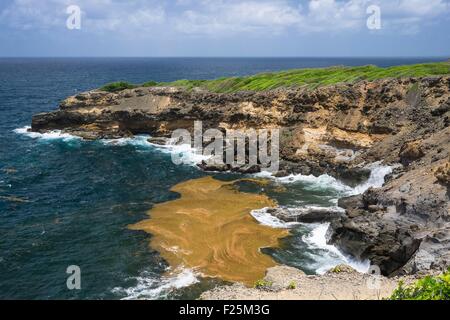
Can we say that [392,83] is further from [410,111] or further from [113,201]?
[113,201]

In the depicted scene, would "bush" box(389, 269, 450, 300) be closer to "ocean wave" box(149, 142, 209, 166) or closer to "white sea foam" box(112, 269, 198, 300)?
"white sea foam" box(112, 269, 198, 300)

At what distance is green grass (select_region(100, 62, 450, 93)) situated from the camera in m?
65.1

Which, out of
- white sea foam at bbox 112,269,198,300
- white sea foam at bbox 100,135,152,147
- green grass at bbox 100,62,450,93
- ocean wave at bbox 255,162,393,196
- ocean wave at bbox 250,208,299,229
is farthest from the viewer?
white sea foam at bbox 100,135,152,147

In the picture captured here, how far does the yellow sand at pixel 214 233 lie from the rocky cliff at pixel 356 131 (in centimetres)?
758

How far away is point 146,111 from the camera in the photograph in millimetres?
76000

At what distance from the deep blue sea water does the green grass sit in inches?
727

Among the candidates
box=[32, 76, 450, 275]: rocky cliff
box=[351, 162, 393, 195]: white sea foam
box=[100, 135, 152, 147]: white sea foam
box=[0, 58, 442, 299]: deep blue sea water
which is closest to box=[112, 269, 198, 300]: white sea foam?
box=[0, 58, 442, 299]: deep blue sea water

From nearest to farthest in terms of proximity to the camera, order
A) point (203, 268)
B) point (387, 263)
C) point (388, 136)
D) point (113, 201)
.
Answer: point (387, 263) → point (203, 268) → point (113, 201) → point (388, 136)

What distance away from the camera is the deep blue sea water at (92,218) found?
31094 mm

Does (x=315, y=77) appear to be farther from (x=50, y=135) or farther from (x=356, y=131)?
(x=50, y=135)

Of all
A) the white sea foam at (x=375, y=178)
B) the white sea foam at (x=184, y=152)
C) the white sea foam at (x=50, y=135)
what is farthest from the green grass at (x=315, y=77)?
the white sea foam at (x=50, y=135)

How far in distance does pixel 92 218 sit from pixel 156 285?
15.4 m
